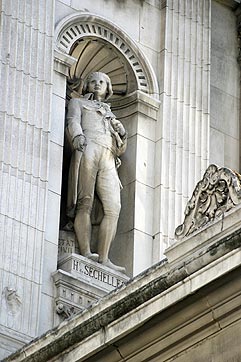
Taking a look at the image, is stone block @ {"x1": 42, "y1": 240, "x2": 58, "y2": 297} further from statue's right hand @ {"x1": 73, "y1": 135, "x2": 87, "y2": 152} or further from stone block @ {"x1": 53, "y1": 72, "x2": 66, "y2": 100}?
stone block @ {"x1": 53, "y1": 72, "x2": 66, "y2": 100}

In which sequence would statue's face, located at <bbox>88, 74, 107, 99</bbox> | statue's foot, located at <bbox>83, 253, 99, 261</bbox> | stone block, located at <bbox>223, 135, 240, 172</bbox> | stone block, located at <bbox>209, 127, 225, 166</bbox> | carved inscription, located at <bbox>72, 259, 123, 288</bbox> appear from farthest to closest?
stone block, located at <bbox>223, 135, 240, 172</bbox> < stone block, located at <bbox>209, 127, 225, 166</bbox> < statue's face, located at <bbox>88, 74, 107, 99</bbox> < statue's foot, located at <bbox>83, 253, 99, 261</bbox> < carved inscription, located at <bbox>72, 259, 123, 288</bbox>

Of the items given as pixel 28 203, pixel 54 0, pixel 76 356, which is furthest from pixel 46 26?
pixel 76 356

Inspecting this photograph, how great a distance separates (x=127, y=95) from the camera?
27156 millimetres

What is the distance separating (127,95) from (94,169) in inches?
71.2

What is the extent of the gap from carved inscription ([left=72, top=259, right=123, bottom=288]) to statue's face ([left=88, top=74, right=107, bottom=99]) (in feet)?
8.90

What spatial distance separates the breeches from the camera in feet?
84.2

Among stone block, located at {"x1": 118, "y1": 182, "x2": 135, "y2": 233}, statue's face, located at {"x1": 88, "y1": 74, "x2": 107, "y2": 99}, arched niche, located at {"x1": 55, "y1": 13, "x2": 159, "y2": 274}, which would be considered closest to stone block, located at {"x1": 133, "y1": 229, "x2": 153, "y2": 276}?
arched niche, located at {"x1": 55, "y1": 13, "x2": 159, "y2": 274}

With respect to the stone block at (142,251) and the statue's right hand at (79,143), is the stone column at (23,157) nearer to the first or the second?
the statue's right hand at (79,143)

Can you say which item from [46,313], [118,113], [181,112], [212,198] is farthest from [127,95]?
[212,198]

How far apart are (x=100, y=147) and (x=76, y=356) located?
23.3ft

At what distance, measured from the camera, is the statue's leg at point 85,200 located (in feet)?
83.6

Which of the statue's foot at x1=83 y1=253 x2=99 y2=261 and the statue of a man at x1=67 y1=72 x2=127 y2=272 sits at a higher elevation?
the statue of a man at x1=67 y1=72 x2=127 y2=272

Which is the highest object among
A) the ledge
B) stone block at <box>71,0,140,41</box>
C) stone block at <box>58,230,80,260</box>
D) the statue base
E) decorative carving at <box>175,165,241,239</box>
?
stone block at <box>71,0,140,41</box>

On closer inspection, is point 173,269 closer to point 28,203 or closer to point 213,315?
point 213,315
